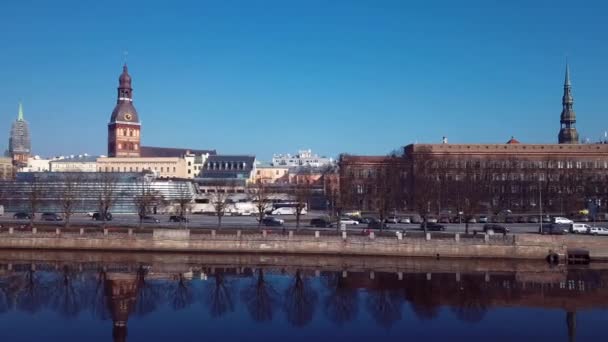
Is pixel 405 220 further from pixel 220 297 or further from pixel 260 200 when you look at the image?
pixel 220 297

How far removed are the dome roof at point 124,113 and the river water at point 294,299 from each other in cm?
9217

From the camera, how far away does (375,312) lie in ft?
112

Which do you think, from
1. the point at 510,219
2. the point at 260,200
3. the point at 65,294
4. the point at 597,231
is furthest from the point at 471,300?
the point at 510,219

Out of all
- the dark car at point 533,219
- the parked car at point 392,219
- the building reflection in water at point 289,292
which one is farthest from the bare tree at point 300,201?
the dark car at point 533,219

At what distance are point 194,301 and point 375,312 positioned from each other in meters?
10.2

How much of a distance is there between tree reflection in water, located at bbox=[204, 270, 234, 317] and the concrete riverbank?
10584 mm

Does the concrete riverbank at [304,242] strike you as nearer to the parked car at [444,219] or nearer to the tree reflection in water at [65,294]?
the tree reflection in water at [65,294]

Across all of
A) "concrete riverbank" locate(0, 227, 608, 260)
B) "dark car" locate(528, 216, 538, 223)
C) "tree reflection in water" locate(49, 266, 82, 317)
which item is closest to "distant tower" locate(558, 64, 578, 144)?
"dark car" locate(528, 216, 538, 223)

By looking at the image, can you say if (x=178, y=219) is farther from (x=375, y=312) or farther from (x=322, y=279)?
(x=375, y=312)

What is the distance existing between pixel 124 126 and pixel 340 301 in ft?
380

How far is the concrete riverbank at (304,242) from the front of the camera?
171 ft

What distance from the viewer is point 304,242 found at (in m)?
54.3

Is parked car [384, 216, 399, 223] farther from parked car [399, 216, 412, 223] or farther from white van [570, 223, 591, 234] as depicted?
white van [570, 223, 591, 234]

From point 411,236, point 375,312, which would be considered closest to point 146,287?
point 375,312
